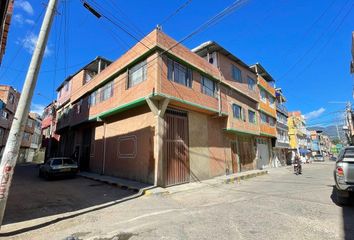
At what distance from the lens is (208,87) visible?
53.1 ft

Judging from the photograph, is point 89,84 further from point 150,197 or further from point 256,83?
point 256,83

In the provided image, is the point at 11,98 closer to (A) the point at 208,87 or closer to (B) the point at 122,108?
(B) the point at 122,108

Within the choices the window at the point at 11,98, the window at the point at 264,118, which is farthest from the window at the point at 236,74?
the window at the point at 11,98

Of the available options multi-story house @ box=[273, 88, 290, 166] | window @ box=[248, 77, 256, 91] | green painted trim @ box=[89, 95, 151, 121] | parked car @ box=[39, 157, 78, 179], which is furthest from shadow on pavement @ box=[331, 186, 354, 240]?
multi-story house @ box=[273, 88, 290, 166]

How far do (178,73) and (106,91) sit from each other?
742cm

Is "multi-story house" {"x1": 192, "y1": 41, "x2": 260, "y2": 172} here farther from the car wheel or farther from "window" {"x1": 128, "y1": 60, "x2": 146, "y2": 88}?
the car wheel

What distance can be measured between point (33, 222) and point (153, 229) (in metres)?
3.74

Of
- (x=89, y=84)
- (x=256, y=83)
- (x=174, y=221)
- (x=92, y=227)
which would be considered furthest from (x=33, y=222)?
(x=256, y=83)

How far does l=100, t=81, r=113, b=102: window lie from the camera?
17.0m

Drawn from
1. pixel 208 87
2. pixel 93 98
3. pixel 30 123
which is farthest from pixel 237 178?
pixel 30 123

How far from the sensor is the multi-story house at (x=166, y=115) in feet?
40.7

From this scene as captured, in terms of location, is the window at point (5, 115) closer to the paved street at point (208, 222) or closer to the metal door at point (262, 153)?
the paved street at point (208, 222)

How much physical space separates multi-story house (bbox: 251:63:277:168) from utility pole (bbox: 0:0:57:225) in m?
23.0

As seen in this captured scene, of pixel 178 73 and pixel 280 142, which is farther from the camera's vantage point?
pixel 280 142
